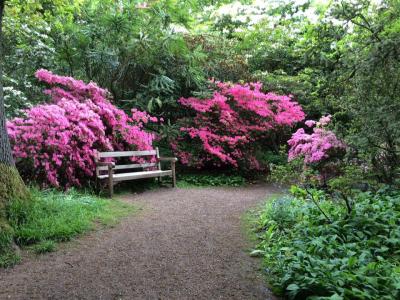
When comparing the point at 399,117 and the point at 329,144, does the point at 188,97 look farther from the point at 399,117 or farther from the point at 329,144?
the point at 399,117

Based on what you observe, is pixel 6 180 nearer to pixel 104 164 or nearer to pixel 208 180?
pixel 104 164

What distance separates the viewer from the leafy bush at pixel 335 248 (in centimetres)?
241

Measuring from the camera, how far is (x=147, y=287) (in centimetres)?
271

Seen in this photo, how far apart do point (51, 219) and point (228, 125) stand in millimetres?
5722

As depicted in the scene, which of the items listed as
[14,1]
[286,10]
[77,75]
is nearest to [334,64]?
[14,1]

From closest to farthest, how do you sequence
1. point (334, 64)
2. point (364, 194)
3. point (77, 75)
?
point (364, 194) → point (334, 64) → point (77, 75)

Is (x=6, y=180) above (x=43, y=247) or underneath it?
above

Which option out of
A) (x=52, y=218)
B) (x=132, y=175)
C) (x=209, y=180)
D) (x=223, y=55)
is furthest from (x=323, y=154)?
(x=223, y=55)

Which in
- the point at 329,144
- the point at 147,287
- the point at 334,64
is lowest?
the point at 147,287

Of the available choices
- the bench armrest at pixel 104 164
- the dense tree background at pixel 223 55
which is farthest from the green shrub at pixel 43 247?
the dense tree background at pixel 223 55

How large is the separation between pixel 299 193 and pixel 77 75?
6961 mm

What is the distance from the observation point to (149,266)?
3.13m

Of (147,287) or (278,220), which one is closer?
(147,287)

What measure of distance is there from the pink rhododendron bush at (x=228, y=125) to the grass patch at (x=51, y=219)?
401 centimetres
